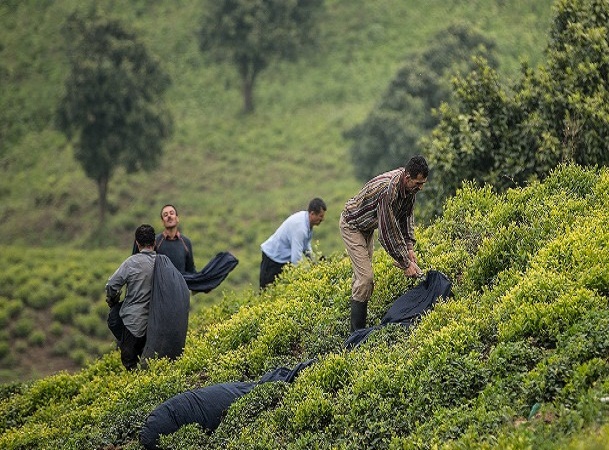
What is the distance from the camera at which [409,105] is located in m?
36.9

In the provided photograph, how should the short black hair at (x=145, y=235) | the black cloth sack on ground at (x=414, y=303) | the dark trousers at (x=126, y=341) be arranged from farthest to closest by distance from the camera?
the dark trousers at (x=126, y=341), the short black hair at (x=145, y=235), the black cloth sack on ground at (x=414, y=303)

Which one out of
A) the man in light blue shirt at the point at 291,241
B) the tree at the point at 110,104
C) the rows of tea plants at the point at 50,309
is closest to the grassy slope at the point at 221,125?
the rows of tea plants at the point at 50,309

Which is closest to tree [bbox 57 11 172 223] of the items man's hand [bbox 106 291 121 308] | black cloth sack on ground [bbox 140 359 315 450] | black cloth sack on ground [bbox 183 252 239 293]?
black cloth sack on ground [bbox 183 252 239 293]

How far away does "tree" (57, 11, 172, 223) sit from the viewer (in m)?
38.0

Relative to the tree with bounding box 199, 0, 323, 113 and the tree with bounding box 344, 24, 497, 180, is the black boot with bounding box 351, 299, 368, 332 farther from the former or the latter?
the tree with bounding box 199, 0, 323, 113

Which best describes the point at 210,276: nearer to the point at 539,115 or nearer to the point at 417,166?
the point at 417,166

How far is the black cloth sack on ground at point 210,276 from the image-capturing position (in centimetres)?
1280

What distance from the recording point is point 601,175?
11.0m

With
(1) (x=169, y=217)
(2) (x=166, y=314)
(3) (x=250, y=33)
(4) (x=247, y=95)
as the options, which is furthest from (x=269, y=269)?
(4) (x=247, y=95)

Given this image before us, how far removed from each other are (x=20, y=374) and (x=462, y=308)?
18981 mm

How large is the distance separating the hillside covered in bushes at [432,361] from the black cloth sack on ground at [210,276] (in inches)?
28.2

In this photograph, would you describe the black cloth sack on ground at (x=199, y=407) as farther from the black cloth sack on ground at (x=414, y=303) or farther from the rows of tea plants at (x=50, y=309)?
the rows of tea plants at (x=50, y=309)

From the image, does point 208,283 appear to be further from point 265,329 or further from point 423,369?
point 423,369

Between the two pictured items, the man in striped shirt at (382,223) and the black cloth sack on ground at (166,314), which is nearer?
the man in striped shirt at (382,223)
